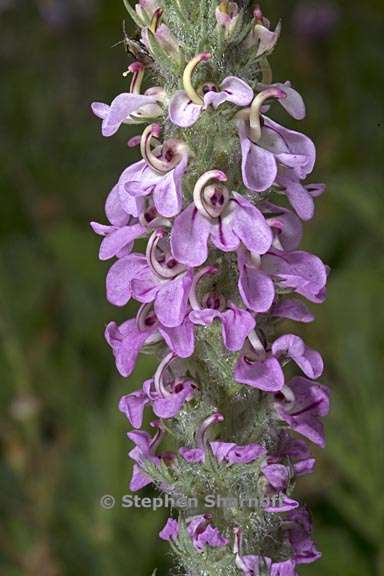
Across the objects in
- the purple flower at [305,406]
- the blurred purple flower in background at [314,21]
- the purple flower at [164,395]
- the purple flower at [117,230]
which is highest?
the blurred purple flower in background at [314,21]

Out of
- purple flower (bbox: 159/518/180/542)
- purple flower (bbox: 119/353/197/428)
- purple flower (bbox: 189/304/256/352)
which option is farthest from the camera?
purple flower (bbox: 159/518/180/542)

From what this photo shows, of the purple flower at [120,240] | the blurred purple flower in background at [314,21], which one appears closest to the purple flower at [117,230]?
the purple flower at [120,240]

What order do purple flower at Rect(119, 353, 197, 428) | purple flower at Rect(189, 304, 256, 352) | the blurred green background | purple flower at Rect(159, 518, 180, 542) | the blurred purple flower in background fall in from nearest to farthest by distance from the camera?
purple flower at Rect(189, 304, 256, 352)
purple flower at Rect(119, 353, 197, 428)
purple flower at Rect(159, 518, 180, 542)
the blurred green background
the blurred purple flower in background

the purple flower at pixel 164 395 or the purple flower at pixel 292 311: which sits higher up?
the purple flower at pixel 292 311

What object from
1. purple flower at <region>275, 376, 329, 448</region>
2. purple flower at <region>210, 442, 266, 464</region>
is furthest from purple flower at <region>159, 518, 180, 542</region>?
purple flower at <region>275, 376, 329, 448</region>

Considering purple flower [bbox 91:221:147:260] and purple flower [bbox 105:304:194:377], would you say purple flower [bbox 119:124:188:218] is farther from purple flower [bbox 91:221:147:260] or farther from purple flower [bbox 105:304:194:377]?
purple flower [bbox 105:304:194:377]

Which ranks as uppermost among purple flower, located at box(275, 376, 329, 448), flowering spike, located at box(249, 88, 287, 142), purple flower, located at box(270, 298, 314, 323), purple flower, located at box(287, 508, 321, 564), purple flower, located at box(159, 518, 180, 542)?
flowering spike, located at box(249, 88, 287, 142)

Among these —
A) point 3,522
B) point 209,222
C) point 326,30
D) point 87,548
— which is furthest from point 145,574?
point 326,30

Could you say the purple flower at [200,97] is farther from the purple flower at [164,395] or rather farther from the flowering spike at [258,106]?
the purple flower at [164,395]

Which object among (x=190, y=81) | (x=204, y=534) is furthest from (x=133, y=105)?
(x=204, y=534)
